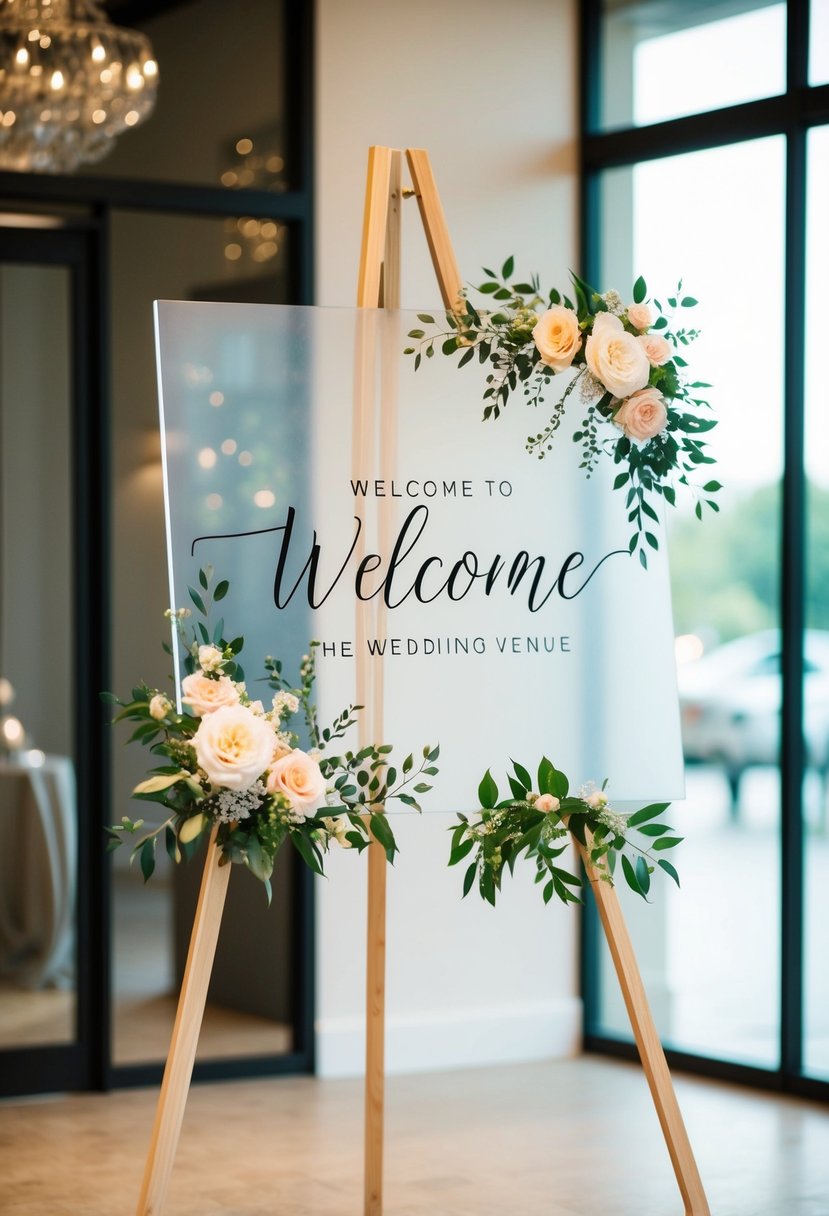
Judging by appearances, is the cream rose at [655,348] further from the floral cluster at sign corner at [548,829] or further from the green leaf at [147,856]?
the green leaf at [147,856]

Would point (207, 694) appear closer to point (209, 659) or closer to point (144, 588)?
point (209, 659)

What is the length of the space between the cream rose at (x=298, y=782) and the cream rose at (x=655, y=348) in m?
1.05

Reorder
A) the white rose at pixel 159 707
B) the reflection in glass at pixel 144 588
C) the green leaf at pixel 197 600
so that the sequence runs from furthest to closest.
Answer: the reflection in glass at pixel 144 588 → the green leaf at pixel 197 600 → the white rose at pixel 159 707

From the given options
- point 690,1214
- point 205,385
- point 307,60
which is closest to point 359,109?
point 307,60

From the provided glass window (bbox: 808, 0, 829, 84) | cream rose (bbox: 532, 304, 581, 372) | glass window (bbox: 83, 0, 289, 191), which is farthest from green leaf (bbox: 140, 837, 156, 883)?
glass window (bbox: 808, 0, 829, 84)

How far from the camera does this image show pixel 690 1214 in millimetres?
3346

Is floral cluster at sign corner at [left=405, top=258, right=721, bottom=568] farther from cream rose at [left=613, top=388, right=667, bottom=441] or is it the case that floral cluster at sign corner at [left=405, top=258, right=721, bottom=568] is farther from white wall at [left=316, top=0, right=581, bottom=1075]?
white wall at [left=316, top=0, right=581, bottom=1075]

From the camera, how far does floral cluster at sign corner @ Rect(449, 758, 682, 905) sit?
10.8 feet

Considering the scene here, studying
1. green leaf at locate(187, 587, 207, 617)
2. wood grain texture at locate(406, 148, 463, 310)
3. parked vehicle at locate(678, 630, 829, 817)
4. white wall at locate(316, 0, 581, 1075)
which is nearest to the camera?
green leaf at locate(187, 587, 207, 617)

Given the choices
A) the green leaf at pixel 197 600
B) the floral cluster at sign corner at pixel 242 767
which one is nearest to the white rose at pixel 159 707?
the floral cluster at sign corner at pixel 242 767

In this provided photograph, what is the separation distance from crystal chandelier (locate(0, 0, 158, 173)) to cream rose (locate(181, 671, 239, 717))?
6.83 ft

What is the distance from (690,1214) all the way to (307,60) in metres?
3.26

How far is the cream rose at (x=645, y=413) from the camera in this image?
336cm

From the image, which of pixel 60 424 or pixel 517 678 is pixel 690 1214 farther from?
pixel 60 424
